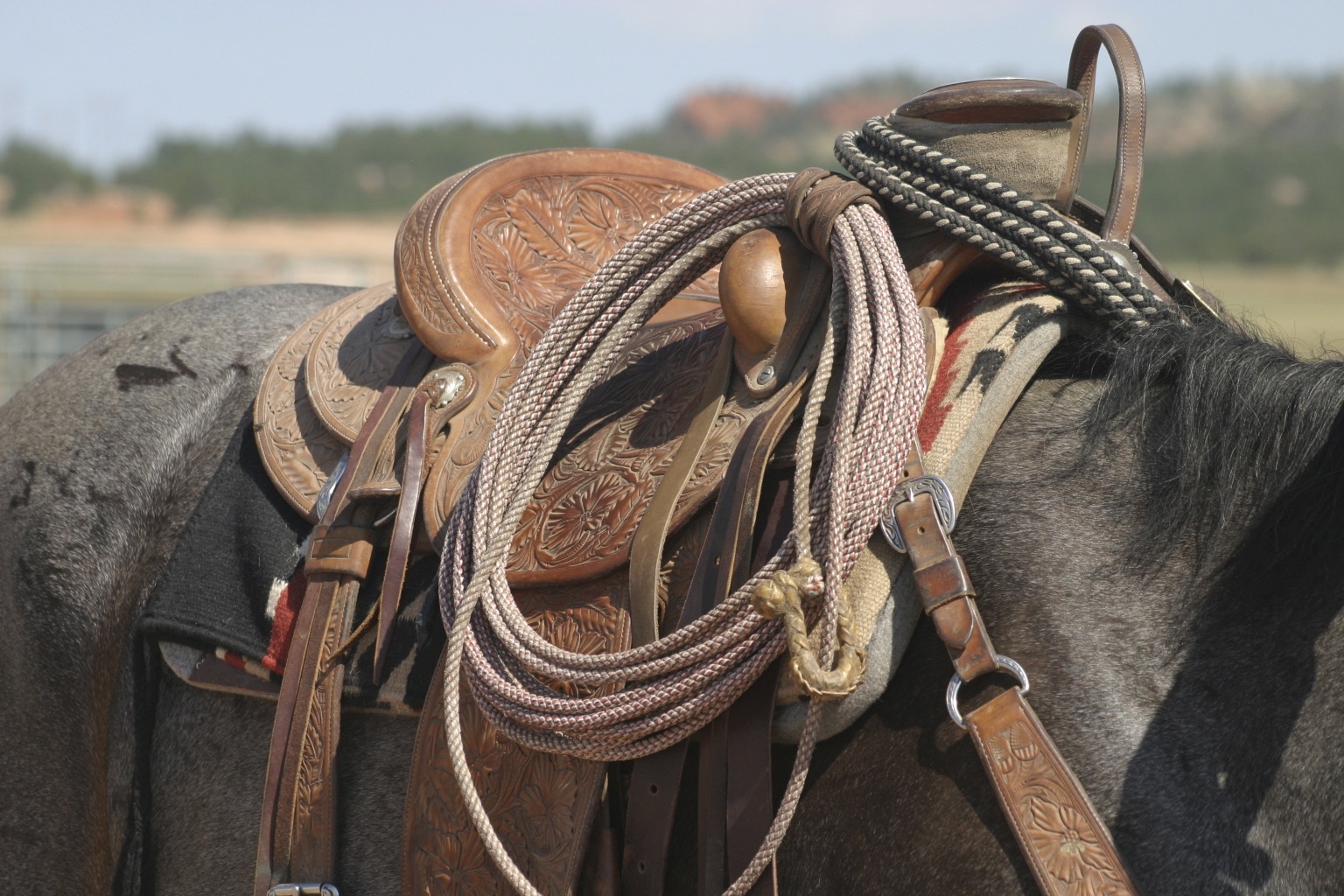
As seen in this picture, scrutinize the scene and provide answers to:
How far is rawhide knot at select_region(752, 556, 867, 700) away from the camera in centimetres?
124

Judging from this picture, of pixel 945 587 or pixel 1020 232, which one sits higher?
pixel 1020 232

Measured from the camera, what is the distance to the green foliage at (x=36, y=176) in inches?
1501

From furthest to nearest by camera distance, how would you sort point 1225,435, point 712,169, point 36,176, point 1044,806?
point 712,169 < point 36,176 < point 1225,435 < point 1044,806

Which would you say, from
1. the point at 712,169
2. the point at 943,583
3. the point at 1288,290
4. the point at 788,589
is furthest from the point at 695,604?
the point at 712,169

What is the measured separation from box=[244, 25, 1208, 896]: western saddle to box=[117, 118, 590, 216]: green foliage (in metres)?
36.0

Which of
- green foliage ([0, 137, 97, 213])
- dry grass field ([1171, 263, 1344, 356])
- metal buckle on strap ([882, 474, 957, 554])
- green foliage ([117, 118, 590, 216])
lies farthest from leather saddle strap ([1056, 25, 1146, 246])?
green foliage ([0, 137, 97, 213])

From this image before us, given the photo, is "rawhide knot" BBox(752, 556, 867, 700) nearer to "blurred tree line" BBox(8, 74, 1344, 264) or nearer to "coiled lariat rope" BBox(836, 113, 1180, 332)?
"coiled lariat rope" BBox(836, 113, 1180, 332)

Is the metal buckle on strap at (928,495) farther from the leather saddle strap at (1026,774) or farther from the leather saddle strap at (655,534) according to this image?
the leather saddle strap at (655,534)

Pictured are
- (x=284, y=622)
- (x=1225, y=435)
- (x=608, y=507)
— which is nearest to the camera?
(x=1225, y=435)

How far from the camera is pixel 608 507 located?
1562 millimetres

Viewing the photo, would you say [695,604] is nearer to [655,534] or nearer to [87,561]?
[655,534]

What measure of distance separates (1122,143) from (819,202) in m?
0.45

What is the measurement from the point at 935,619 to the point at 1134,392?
1.26ft

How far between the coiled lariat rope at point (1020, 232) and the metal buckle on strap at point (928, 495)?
34cm
